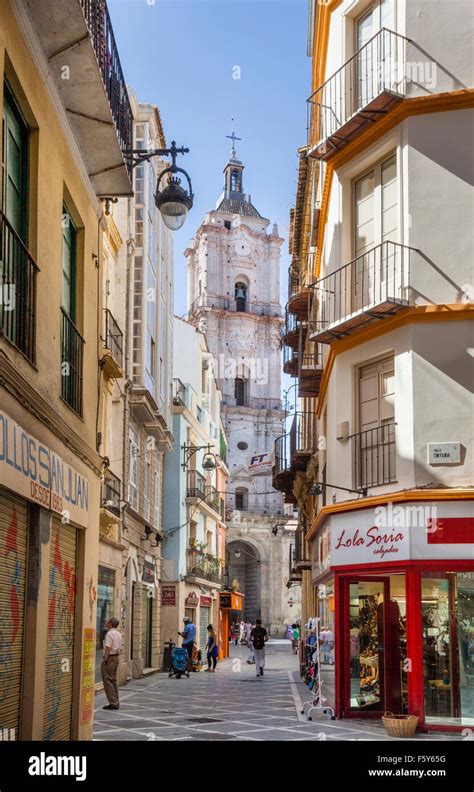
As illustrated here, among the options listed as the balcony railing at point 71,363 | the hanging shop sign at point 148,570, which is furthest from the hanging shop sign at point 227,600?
the balcony railing at point 71,363

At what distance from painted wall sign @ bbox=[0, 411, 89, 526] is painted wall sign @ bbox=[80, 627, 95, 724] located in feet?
4.43

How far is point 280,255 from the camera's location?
295 feet

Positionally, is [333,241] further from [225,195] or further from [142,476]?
[225,195]

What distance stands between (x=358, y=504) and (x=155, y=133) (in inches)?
661

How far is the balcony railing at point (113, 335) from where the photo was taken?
70.4ft

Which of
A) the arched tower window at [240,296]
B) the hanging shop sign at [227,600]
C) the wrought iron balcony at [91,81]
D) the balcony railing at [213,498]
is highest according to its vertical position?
the arched tower window at [240,296]

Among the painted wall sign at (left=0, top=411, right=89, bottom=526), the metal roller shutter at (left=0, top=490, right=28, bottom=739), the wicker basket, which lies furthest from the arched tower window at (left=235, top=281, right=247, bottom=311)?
the metal roller shutter at (left=0, top=490, right=28, bottom=739)

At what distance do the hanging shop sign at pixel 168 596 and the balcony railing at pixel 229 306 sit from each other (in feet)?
170

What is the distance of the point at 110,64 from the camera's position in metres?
11.7

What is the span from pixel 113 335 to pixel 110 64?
10.8m

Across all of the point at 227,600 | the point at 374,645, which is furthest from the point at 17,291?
the point at 227,600

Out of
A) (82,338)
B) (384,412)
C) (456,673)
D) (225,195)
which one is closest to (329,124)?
(384,412)

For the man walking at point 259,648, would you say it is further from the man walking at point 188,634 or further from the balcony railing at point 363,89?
the balcony railing at point 363,89

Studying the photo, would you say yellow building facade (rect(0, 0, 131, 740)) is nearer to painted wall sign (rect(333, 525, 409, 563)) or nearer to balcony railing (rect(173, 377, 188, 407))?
painted wall sign (rect(333, 525, 409, 563))
